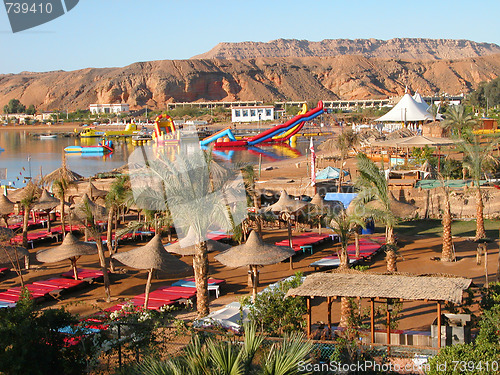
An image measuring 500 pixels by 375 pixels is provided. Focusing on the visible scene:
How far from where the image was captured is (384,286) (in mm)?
8125

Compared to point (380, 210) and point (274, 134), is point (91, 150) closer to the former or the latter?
point (274, 134)

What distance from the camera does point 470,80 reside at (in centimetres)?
15475

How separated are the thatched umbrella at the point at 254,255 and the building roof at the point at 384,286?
2.85 meters

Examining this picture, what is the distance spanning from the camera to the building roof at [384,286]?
7770 mm

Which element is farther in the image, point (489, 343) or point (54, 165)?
point (54, 165)

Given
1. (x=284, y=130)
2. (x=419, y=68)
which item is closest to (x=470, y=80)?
(x=419, y=68)

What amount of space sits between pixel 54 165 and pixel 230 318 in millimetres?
40187

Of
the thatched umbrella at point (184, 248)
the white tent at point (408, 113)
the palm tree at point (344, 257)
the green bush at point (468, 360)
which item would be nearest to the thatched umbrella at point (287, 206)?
the thatched umbrella at point (184, 248)

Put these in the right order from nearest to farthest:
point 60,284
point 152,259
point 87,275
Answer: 1. point 152,259
2. point 60,284
3. point 87,275

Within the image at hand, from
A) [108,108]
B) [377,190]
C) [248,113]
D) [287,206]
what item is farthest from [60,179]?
[108,108]

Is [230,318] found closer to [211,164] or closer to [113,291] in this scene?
[211,164]

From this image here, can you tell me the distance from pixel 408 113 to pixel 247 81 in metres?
106

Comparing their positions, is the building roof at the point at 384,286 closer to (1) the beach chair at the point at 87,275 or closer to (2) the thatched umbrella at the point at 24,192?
(1) the beach chair at the point at 87,275

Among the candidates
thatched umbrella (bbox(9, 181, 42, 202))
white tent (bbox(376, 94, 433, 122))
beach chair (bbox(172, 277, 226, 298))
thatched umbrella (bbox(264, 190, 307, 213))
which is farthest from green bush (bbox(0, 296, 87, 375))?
white tent (bbox(376, 94, 433, 122))
